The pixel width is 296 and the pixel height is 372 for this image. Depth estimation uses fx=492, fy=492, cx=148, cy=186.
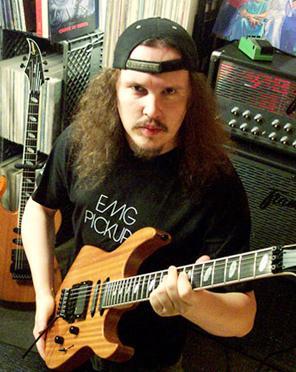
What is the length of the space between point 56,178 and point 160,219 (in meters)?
0.34

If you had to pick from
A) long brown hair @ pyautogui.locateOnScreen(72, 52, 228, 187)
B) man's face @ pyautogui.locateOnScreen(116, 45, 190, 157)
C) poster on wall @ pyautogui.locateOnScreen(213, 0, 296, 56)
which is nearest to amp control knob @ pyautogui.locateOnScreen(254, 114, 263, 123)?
poster on wall @ pyautogui.locateOnScreen(213, 0, 296, 56)

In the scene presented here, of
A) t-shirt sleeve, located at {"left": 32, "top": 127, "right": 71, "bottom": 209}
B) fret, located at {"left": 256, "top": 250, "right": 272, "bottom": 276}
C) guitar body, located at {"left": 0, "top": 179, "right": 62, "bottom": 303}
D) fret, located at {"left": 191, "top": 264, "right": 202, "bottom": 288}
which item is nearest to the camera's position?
fret, located at {"left": 256, "top": 250, "right": 272, "bottom": 276}

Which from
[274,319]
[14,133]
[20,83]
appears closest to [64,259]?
[14,133]

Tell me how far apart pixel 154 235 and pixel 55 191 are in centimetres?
40

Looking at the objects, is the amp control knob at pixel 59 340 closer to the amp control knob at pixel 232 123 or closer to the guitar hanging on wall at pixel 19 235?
the guitar hanging on wall at pixel 19 235

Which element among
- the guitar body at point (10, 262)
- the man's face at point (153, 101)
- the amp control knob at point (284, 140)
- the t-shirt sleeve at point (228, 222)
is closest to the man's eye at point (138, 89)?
the man's face at point (153, 101)

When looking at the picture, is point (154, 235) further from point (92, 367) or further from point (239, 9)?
point (239, 9)

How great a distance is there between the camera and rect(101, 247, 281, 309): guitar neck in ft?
2.72

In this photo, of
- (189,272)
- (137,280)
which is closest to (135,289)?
(137,280)

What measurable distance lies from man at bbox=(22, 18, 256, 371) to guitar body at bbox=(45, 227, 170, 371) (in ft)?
0.15

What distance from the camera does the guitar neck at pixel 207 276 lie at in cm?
83

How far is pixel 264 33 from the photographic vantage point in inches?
63.9

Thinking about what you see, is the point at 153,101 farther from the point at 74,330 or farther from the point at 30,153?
the point at 30,153

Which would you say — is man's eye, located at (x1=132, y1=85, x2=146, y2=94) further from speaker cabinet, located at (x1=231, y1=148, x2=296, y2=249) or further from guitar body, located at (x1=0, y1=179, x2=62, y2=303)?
guitar body, located at (x1=0, y1=179, x2=62, y2=303)
